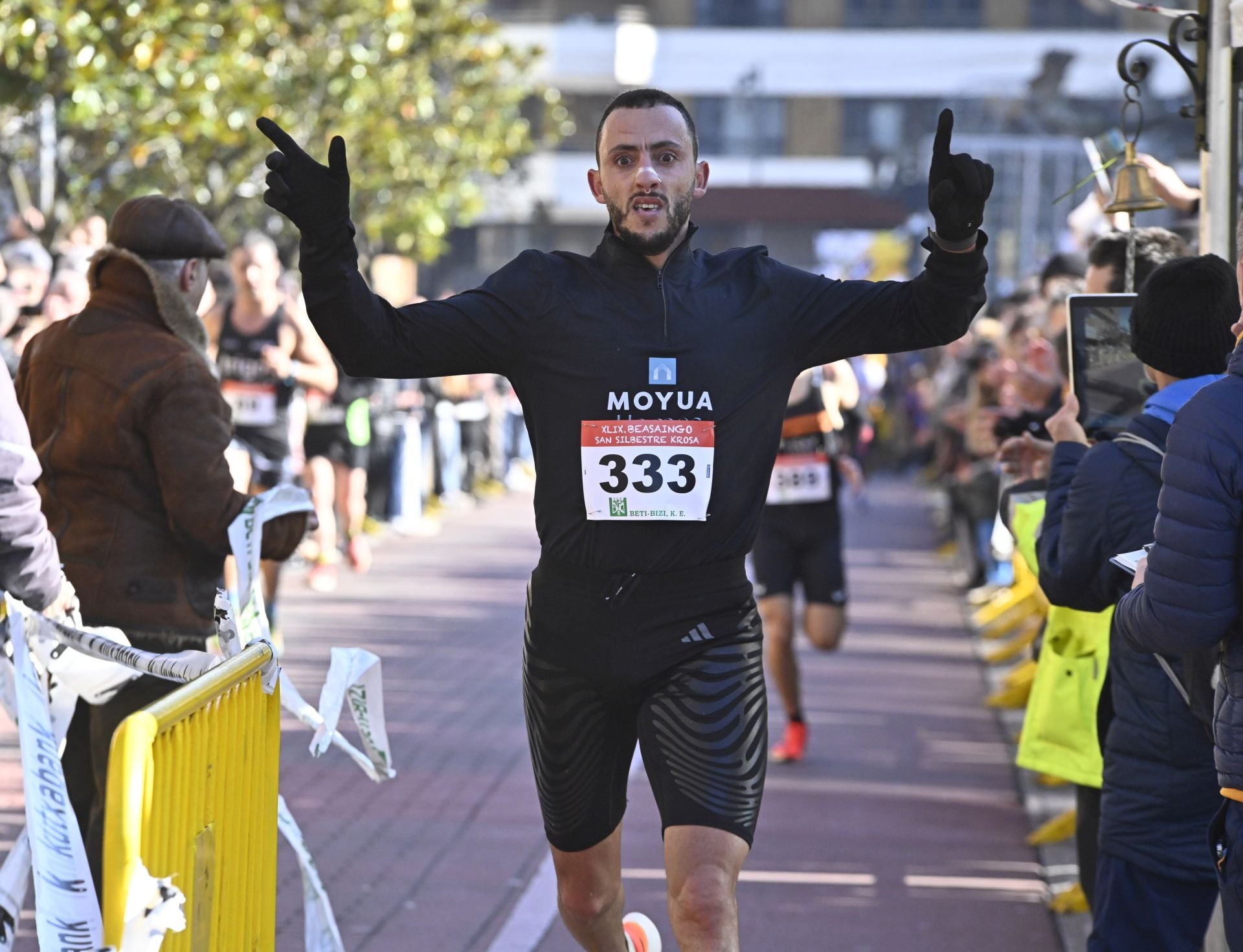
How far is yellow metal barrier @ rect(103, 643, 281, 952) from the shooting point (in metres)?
3.13

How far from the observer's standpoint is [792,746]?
30.3ft

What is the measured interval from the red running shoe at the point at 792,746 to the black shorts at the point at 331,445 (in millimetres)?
6491

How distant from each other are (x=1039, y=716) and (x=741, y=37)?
5572cm

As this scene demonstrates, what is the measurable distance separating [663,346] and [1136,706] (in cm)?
149

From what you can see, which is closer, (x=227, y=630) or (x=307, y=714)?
(x=227, y=630)

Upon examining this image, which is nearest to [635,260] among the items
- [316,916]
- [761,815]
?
[316,916]

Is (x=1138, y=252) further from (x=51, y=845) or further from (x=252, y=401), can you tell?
(x=252, y=401)

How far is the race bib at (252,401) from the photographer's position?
1231 cm

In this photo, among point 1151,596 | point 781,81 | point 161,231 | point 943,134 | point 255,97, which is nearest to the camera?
point 1151,596

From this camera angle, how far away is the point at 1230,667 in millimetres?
3586

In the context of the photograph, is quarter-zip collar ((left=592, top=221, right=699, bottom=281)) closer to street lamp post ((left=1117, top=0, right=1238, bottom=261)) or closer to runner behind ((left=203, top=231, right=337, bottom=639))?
street lamp post ((left=1117, top=0, right=1238, bottom=261))

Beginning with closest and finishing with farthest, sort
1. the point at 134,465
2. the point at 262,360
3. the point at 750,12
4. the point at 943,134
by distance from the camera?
the point at 943,134 → the point at 134,465 → the point at 262,360 → the point at 750,12

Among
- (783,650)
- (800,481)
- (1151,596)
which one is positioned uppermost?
(1151,596)

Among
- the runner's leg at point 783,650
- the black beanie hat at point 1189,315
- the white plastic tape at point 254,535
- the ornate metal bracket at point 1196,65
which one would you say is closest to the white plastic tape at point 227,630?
the white plastic tape at point 254,535
